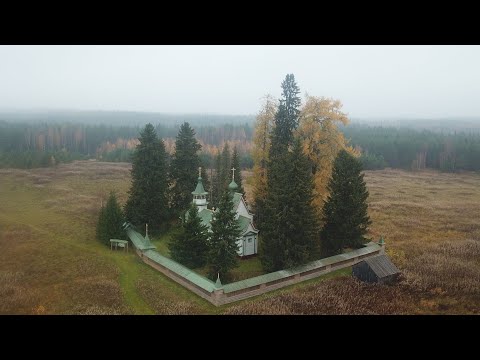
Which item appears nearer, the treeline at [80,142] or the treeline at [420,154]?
the treeline at [80,142]

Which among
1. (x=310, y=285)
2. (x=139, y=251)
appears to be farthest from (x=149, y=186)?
(x=310, y=285)

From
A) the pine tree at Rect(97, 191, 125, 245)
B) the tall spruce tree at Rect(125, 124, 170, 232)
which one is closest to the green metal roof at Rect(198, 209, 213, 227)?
the tall spruce tree at Rect(125, 124, 170, 232)

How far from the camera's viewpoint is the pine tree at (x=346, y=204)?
2778 cm

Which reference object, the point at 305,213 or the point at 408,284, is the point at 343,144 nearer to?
the point at 305,213

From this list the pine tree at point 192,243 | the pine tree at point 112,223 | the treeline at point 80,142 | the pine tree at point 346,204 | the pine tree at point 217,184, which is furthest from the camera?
the treeline at point 80,142

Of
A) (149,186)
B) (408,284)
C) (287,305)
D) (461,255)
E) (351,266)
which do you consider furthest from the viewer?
(149,186)

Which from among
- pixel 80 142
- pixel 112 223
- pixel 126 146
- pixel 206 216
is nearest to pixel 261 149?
pixel 206 216

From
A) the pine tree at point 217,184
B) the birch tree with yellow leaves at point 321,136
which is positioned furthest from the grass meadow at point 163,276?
the pine tree at point 217,184

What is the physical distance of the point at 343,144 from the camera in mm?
30516

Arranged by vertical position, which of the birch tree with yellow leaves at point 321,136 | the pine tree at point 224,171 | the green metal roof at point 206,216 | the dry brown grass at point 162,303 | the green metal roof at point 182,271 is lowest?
the dry brown grass at point 162,303

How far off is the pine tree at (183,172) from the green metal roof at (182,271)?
9.71m

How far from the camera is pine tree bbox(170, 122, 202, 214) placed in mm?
36812

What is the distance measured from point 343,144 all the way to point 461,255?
39.6 ft

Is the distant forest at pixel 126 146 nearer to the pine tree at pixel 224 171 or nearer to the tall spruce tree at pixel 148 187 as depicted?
the pine tree at pixel 224 171
